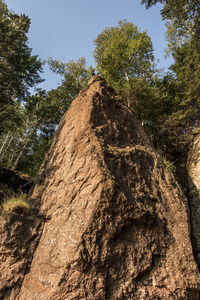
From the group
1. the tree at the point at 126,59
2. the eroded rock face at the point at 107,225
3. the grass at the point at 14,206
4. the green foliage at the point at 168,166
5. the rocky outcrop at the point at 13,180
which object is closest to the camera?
the eroded rock face at the point at 107,225

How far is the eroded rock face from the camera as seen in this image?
13.4 feet

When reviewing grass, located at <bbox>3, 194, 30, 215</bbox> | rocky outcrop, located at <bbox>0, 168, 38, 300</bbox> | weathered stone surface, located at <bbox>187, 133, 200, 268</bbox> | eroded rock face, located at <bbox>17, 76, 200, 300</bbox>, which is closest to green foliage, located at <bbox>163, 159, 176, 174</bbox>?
eroded rock face, located at <bbox>17, 76, 200, 300</bbox>

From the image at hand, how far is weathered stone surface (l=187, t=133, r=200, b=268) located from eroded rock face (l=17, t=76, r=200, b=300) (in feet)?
9.72

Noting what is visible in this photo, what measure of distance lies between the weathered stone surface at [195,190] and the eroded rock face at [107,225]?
2.96m

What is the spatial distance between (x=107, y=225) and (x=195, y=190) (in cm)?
681

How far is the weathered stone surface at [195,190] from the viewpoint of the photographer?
8.21m

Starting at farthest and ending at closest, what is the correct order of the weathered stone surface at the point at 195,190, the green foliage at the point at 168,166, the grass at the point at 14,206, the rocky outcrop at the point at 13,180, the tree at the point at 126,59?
the tree at the point at 126,59 < the rocky outcrop at the point at 13,180 < the weathered stone surface at the point at 195,190 < the green foliage at the point at 168,166 < the grass at the point at 14,206

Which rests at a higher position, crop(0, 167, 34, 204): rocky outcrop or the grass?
crop(0, 167, 34, 204): rocky outcrop

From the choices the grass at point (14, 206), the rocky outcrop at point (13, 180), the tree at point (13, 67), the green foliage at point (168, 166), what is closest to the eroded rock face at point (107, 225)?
the green foliage at point (168, 166)

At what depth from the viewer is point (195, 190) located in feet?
30.8

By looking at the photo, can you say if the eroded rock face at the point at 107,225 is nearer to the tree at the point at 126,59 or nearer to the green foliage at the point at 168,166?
the green foliage at the point at 168,166

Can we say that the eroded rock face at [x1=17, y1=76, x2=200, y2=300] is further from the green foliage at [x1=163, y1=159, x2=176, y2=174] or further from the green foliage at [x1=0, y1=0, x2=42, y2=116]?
the green foliage at [x1=0, y1=0, x2=42, y2=116]

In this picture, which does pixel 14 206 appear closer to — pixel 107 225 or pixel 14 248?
pixel 14 248

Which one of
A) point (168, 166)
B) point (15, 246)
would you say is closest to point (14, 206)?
point (15, 246)
